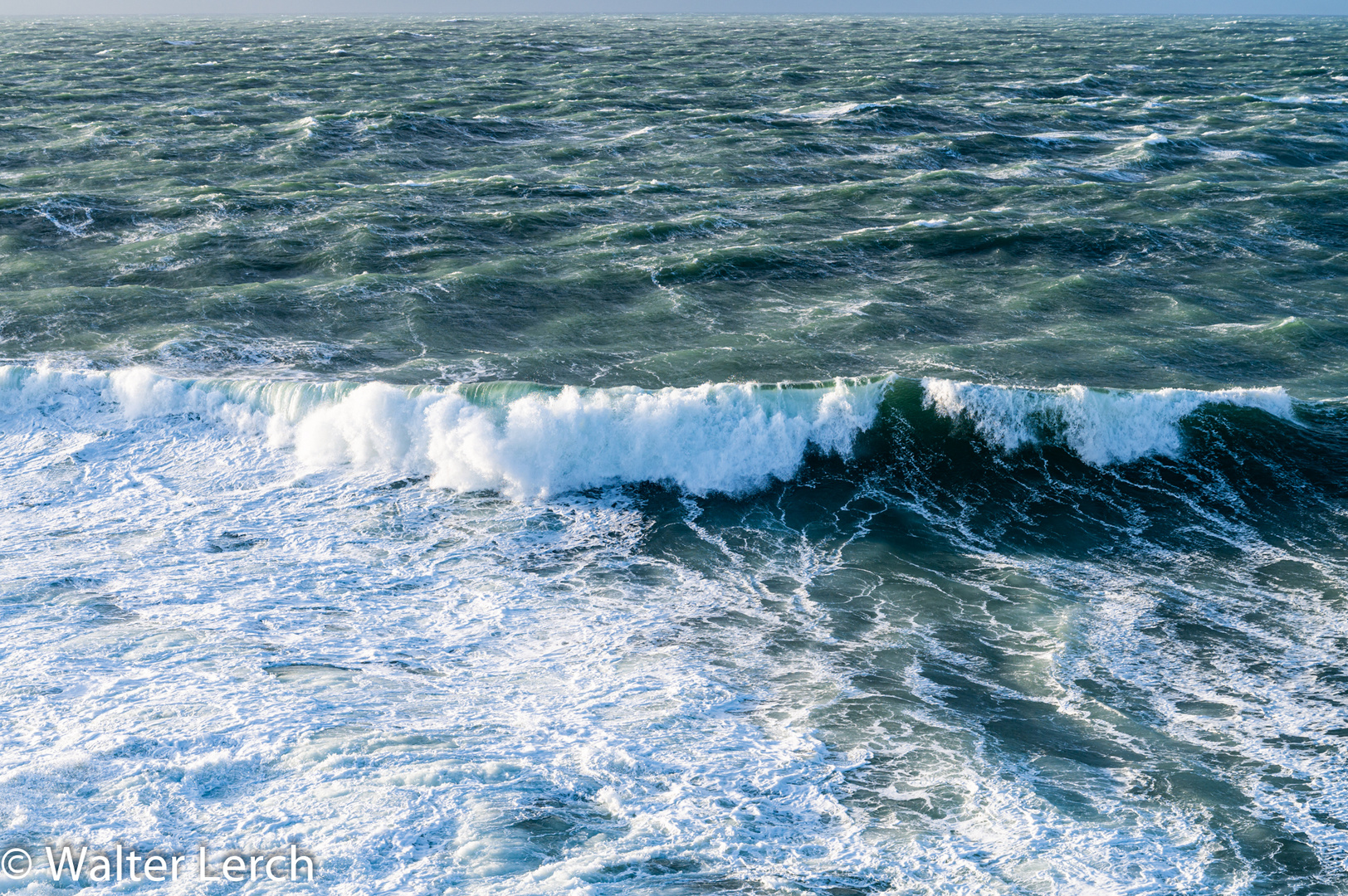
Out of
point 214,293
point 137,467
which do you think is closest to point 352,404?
point 137,467

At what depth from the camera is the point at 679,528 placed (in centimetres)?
1450

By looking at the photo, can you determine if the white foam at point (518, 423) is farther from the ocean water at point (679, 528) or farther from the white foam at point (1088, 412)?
the white foam at point (1088, 412)

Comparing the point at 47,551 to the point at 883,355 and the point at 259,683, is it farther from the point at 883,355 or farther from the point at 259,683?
the point at 883,355

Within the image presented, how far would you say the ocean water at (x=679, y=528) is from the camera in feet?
29.2

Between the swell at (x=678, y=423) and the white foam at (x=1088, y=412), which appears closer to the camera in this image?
the swell at (x=678, y=423)

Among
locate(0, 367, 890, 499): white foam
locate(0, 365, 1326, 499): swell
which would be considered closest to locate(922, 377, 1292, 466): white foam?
locate(0, 365, 1326, 499): swell

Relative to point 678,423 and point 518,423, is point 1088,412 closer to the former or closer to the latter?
point 678,423

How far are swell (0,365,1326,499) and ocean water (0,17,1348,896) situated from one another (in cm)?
7

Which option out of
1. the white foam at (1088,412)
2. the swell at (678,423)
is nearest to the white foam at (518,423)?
the swell at (678,423)

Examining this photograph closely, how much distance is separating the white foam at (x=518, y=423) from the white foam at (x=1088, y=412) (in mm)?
1407

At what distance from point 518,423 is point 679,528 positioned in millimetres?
3032

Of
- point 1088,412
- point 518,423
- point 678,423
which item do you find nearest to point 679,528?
point 678,423

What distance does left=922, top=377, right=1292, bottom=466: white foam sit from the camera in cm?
1614

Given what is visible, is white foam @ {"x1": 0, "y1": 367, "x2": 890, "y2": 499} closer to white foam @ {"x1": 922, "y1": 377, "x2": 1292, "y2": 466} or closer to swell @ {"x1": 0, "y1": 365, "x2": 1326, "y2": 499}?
swell @ {"x1": 0, "y1": 365, "x2": 1326, "y2": 499}
